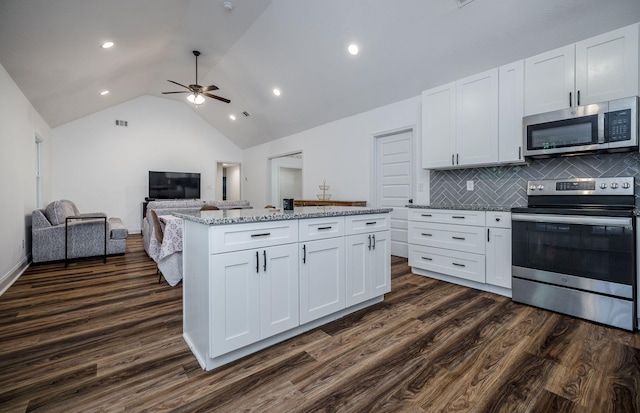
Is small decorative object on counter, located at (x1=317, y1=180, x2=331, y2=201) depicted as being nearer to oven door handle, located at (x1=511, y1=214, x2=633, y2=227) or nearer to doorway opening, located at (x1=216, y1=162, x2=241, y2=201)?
oven door handle, located at (x1=511, y1=214, x2=633, y2=227)

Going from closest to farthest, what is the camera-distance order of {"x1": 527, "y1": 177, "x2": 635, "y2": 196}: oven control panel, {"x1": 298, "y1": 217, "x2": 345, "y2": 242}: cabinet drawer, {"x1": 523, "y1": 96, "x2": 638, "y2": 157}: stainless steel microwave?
{"x1": 298, "y1": 217, "x2": 345, "y2": 242}: cabinet drawer, {"x1": 523, "y1": 96, "x2": 638, "y2": 157}: stainless steel microwave, {"x1": 527, "y1": 177, "x2": 635, "y2": 196}: oven control panel

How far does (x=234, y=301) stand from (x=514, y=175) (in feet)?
11.0

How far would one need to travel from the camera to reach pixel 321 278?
2.20 metres

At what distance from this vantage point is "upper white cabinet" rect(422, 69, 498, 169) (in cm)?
317

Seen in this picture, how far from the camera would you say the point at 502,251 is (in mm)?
2955

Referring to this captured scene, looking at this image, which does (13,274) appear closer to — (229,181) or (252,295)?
(252,295)

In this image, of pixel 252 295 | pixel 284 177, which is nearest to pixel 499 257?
pixel 252 295

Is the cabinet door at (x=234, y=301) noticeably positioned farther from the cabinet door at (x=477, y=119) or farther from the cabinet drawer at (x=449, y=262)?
the cabinet door at (x=477, y=119)

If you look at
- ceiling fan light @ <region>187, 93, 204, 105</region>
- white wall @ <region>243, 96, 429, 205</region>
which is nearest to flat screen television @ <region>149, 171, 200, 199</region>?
white wall @ <region>243, 96, 429, 205</region>

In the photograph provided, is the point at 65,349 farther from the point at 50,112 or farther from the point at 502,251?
the point at 50,112

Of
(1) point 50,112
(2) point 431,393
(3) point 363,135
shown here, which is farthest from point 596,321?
(1) point 50,112

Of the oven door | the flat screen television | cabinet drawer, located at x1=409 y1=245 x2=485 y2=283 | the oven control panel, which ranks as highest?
the flat screen television

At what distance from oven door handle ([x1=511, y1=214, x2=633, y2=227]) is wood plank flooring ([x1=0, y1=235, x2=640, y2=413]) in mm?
822

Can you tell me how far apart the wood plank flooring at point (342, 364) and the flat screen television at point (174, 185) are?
533 cm
